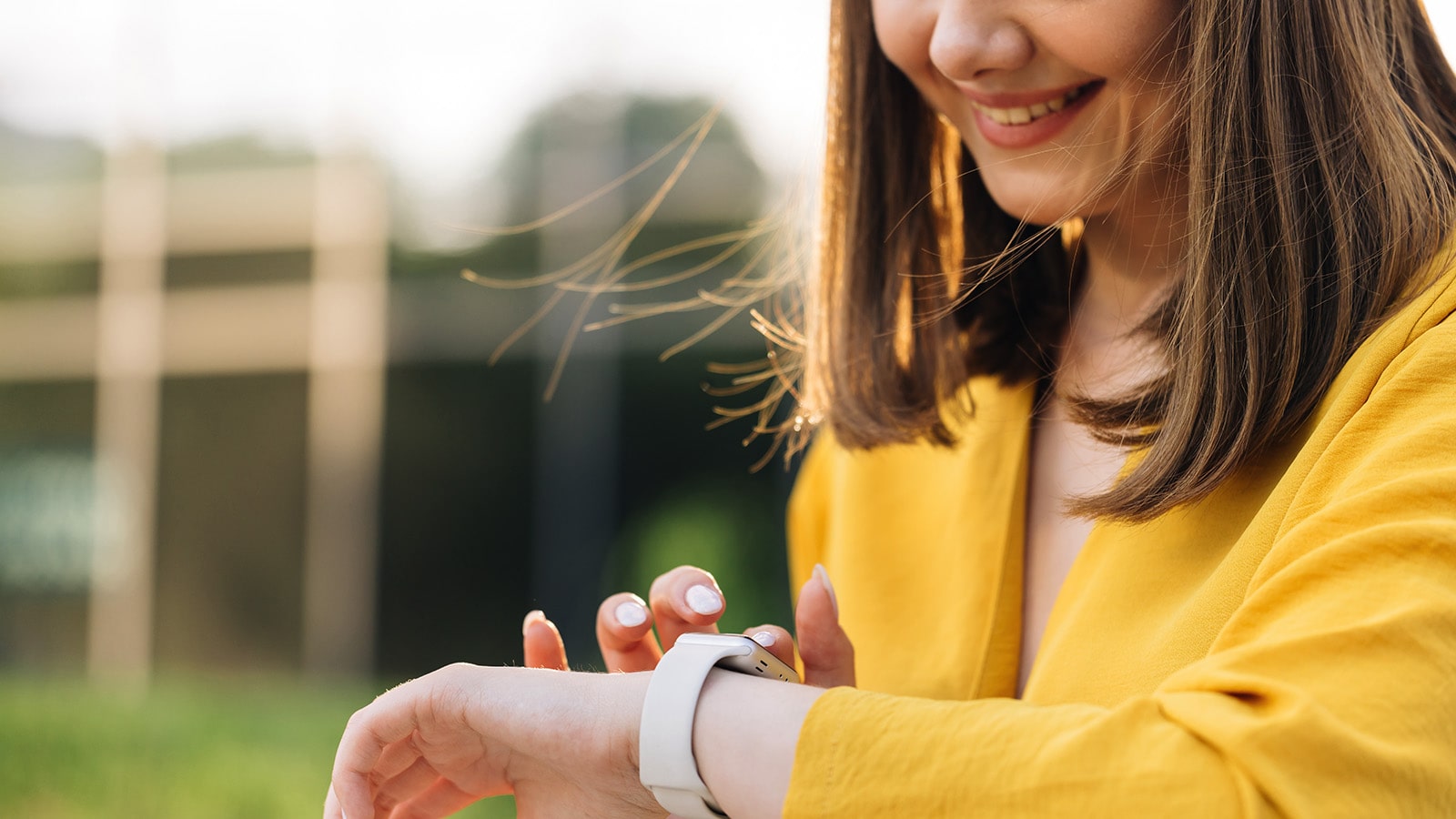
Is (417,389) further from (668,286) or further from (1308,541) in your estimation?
(1308,541)

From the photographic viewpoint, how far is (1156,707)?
96cm

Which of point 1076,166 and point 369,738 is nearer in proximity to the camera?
point 369,738

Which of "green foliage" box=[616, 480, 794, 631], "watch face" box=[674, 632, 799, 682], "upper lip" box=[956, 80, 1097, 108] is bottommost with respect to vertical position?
"green foliage" box=[616, 480, 794, 631]

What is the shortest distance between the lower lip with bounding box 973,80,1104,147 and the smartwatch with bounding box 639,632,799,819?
2.38 feet

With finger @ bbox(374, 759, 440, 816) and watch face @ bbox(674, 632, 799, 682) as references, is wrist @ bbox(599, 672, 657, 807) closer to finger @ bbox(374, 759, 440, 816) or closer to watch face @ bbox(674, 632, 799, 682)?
watch face @ bbox(674, 632, 799, 682)

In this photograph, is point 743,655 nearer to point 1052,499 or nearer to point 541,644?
point 541,644

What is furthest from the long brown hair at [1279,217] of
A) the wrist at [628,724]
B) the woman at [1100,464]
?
the wrist at [628,724]

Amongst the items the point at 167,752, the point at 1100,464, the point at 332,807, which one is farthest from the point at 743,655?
the point at 167,752

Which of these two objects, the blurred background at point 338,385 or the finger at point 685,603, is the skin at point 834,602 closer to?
the finger at point 685,603

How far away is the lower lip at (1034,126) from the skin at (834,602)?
13mm

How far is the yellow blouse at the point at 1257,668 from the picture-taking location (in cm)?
89

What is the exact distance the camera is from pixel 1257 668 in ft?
3.08

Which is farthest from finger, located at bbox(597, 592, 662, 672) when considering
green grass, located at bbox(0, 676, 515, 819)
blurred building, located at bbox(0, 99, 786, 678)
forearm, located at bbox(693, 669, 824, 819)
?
blurred building, located at bbox(0, 99, 786, 678)

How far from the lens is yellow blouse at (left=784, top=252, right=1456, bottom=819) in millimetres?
888
